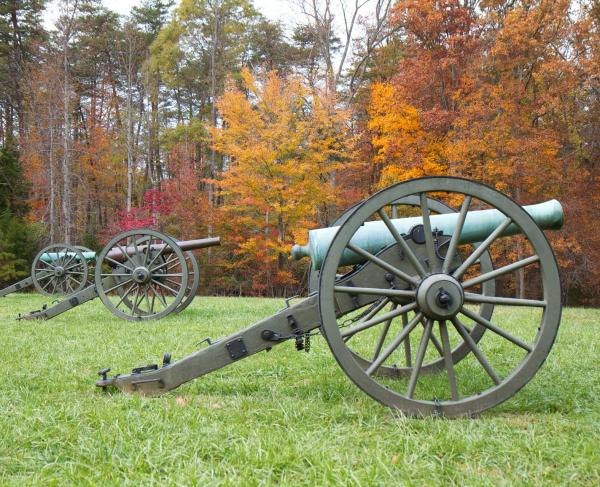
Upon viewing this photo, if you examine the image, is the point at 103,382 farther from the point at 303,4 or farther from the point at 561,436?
the point at 303,4

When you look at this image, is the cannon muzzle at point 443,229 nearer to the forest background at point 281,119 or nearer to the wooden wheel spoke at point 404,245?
the wooden wheel spoke at point 404,245

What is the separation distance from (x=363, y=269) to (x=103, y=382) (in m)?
2.02

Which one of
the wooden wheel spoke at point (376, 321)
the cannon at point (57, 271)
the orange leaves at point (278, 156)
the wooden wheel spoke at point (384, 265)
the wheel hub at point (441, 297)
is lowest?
the cannon at point (57, 271)

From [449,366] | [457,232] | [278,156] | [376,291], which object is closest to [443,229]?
[457,232]

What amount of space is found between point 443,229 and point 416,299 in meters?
0.70

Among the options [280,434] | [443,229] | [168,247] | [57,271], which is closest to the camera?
[280,434]

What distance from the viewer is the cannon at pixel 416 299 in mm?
3002

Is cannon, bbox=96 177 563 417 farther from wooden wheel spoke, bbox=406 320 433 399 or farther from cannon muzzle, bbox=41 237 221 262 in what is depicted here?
cannon muzzle, bbox=41 237 221 262

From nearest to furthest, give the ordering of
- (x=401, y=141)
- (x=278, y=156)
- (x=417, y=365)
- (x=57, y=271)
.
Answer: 1. (x=417, y=365)
2. (x=57, y=271)
3. (x=401, y=141)
4. (x=278, y=156)

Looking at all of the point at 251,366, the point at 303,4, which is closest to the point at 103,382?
the point at 251,366

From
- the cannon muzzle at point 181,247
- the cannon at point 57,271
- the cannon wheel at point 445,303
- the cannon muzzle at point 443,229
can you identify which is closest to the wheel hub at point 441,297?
the cannon wheel at point 445,303

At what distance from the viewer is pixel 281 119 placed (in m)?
18.3

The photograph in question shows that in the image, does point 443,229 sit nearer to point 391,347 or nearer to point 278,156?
point 391,347

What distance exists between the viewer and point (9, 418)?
3107mm
